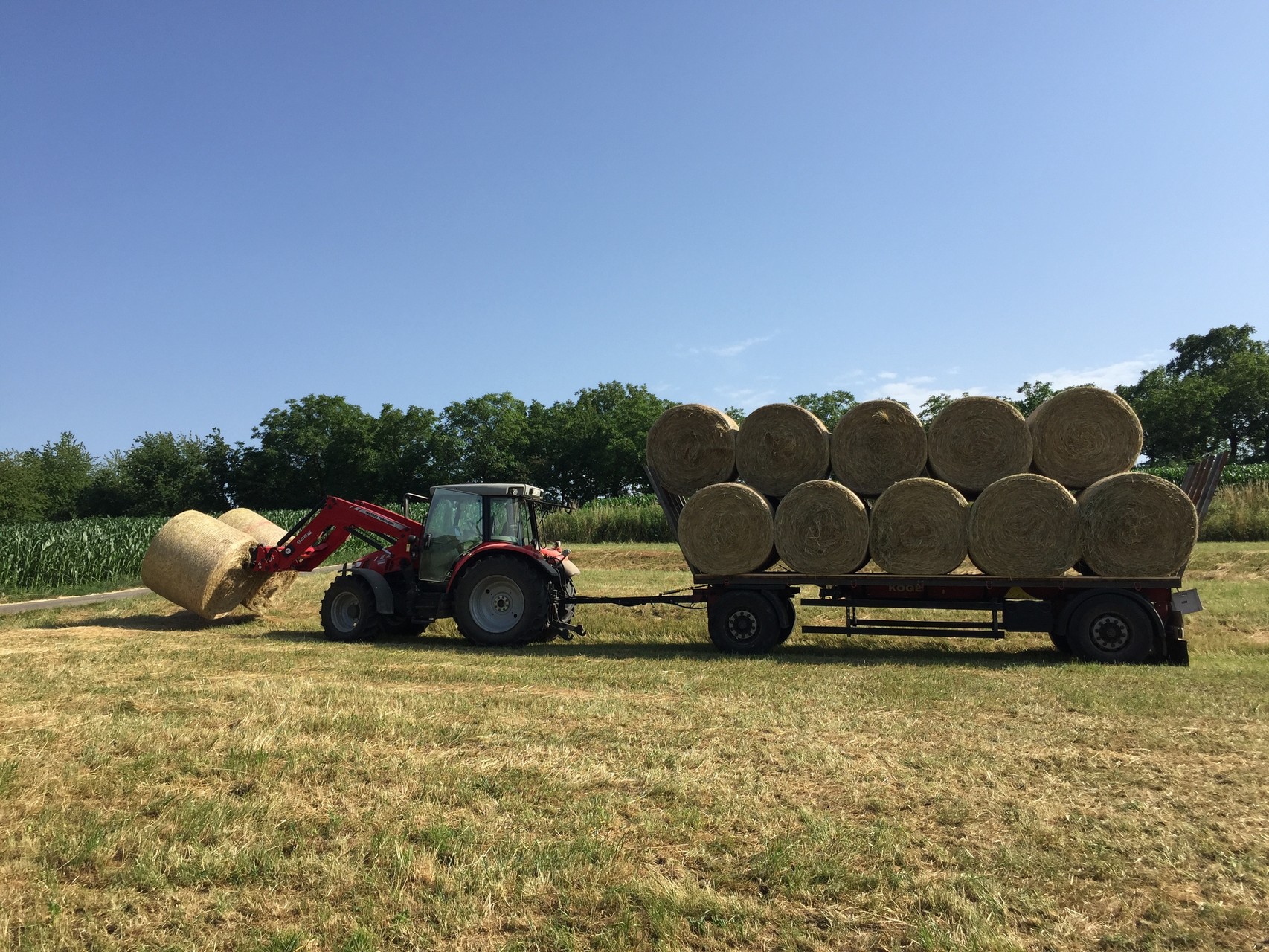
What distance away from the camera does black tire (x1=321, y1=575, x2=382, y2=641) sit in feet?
38.9

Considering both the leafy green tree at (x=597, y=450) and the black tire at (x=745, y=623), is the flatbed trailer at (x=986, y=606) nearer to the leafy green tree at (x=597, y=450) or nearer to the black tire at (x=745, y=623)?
→ the black tire at (x=745, y=623)

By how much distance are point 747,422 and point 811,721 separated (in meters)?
5.31

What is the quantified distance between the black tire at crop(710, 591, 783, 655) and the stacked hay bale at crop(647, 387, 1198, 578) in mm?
395

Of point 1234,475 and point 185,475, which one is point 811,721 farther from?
point 185,475

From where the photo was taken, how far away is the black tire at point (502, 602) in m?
11.4

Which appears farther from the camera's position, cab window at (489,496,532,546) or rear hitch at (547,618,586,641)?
cab window at (489,496,532,546)

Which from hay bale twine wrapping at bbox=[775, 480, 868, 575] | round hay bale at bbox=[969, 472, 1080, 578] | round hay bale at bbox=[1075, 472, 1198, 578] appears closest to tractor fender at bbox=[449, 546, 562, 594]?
hay bale twine wrapping at bbox=[775, 480, 868, 575]

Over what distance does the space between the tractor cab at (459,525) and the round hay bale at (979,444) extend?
17.7ft

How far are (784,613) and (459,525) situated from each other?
4.50 meters

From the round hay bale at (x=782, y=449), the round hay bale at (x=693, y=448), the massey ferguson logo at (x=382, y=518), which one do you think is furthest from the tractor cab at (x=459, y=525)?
the round hay bale at (x=782, y=449)

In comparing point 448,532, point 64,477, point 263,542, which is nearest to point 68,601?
point 263,542

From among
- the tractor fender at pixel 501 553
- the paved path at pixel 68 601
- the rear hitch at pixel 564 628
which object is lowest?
the rear hitch at pixel 564 628

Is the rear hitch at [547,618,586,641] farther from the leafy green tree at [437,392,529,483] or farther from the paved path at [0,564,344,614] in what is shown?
the leafy green tree at [437,392,529,483]

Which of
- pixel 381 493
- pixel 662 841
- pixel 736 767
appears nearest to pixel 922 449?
pixel 736 767
